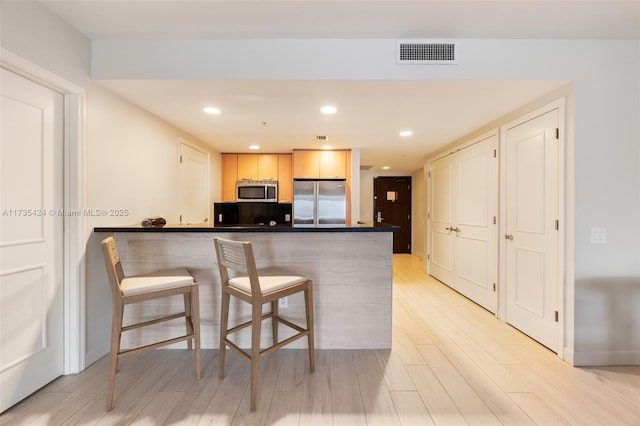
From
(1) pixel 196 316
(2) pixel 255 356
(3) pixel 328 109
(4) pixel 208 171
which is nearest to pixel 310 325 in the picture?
(2) pixel 255 356

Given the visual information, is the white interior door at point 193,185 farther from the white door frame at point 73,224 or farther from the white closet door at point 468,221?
the white closet door at point 468,221

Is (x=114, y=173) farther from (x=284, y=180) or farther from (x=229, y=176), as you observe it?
(x=284, y=180)

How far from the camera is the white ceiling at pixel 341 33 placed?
68.2 inches

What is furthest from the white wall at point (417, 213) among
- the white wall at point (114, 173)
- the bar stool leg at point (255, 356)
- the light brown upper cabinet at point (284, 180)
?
the bar stool leg at point (255, 356)

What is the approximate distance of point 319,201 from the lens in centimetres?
437

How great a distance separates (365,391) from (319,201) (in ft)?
9.61

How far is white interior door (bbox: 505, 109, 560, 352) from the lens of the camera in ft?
7.49

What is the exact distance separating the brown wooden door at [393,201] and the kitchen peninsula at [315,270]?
4.95 m

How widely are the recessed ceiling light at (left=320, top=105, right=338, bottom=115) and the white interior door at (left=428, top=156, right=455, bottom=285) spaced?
2.31m

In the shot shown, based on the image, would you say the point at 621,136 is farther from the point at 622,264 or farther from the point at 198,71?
the point at 198,71

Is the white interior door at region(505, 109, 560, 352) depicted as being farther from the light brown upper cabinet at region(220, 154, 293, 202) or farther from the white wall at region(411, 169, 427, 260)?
the white wall at region(411, 169, 427, 260)

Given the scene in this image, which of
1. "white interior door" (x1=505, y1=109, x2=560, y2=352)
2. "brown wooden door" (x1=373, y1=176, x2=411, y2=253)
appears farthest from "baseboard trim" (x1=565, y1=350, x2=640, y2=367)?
"brown wooden door" (x1=373, y1=176, x2=411, y2=253)

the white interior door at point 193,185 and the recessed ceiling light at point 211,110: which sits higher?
the recessed ceiling light at point 211,110

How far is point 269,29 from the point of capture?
194 cm
